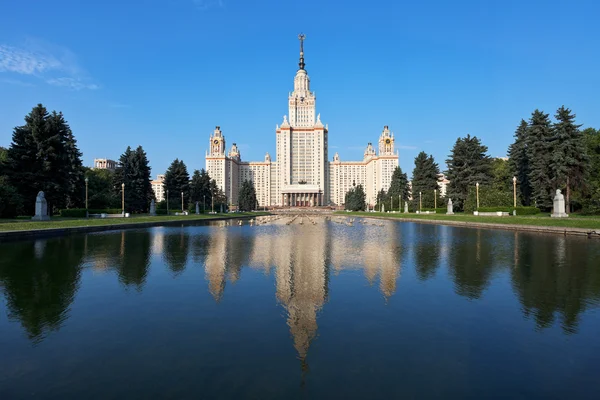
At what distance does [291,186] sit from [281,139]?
21691mm

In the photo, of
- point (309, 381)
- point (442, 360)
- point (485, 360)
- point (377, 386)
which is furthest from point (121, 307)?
point (485, 360)

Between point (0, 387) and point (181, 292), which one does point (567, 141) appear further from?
point (0, 387)

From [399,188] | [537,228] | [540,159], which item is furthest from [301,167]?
[537,228]

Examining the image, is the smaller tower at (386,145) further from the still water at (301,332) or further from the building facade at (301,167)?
the still water at (301,332)

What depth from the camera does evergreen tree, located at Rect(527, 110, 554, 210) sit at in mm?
42531

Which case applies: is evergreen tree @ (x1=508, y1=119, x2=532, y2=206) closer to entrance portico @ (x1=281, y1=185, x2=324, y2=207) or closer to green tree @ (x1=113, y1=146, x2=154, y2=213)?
green tree @ (x1=113, y1=146, x2=154, y2=213)

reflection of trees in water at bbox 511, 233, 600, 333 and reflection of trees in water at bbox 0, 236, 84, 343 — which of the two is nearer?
reflection of trees in water at bbox 0, 236, 84, 343

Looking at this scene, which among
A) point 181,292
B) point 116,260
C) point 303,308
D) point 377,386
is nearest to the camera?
point 377,386

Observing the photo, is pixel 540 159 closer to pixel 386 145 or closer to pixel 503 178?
Answer: pixel 503 178

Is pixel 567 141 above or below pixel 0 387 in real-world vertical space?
above

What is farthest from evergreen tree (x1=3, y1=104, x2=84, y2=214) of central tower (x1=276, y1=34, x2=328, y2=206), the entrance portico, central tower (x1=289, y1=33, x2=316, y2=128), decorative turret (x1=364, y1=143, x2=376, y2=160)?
decorative turret (x1=364, y1=143, x2=376, y2=160)

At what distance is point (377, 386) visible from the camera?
13.3ft

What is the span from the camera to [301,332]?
574cm

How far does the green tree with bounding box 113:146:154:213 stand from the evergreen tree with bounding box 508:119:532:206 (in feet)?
175
